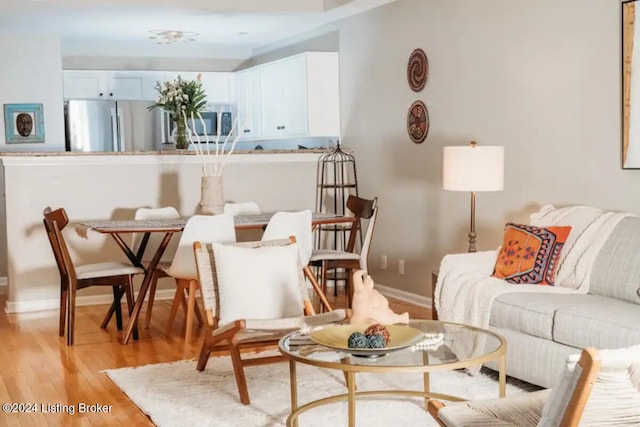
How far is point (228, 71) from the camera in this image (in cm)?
1009

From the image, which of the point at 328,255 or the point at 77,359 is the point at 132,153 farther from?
the point at 77,359

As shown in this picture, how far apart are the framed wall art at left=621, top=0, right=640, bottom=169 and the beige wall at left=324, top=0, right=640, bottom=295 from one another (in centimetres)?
7

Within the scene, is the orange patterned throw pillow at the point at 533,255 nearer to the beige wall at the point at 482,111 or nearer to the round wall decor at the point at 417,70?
the beige wall at the point at 482,111

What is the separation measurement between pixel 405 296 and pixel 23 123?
166 inches

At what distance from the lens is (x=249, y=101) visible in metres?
9.48

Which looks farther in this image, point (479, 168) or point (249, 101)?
point (249, 101)

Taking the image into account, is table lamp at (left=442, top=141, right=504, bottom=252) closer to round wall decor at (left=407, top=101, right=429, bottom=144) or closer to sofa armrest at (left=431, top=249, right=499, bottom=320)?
sofa armrest at (left=431, top=249, right=499, bottom=320)

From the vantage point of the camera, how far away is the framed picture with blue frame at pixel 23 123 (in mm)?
8586

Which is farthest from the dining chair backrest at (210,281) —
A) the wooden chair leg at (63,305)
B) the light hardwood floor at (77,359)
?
the wooden chair leg at (63,305)

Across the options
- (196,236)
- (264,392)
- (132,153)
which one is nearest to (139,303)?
(196,236)

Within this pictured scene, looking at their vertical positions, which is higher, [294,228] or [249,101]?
[249,101]

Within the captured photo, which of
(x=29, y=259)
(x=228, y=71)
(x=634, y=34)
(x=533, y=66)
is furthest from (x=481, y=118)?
(x=228, y=71)

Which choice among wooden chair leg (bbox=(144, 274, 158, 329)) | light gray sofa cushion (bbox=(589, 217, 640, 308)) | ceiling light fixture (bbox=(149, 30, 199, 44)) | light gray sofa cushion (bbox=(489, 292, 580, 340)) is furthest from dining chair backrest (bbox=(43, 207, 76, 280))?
light gray sofa cushion (bbox=(589, 217, 640, 308))

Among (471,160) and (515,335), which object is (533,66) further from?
(515,335)
